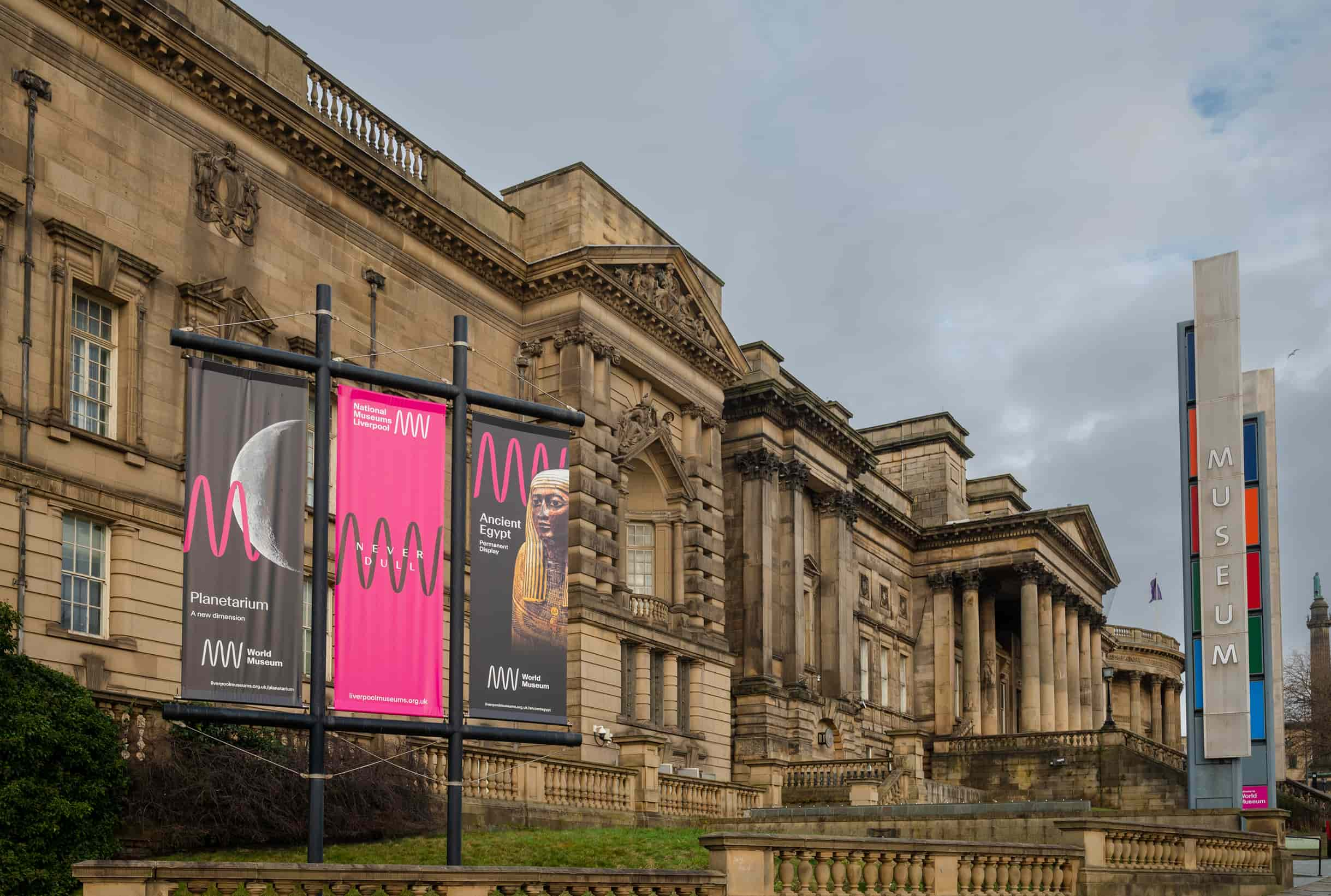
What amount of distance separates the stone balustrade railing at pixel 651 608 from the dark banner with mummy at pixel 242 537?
2717 cm

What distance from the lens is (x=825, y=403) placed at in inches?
2366

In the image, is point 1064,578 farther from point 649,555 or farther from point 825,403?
point 649,555

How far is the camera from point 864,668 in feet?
224

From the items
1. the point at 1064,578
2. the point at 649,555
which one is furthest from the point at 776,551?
the point at 1064,578

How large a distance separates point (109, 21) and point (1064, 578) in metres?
59.8

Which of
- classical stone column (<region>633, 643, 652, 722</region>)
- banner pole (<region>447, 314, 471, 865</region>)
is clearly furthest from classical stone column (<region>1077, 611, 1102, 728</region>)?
banner pole (<region>447, 314, 471, 865</region>)

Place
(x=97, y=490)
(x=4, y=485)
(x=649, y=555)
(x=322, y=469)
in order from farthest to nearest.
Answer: (x=649, y=555) → (x=97, y=490) → (x=4, y=485) → (x=322, y=469)

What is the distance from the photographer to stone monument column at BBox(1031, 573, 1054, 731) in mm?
73875

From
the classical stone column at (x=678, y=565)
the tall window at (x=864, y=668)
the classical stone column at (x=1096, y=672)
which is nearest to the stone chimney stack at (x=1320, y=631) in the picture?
the classical stone column at (x=1096, y=672)

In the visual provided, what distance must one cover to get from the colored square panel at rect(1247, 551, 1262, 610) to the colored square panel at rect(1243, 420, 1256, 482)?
1666 mm

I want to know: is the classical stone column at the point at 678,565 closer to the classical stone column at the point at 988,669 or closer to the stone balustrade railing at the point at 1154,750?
the stone balustrade railing at the point at 1154,750

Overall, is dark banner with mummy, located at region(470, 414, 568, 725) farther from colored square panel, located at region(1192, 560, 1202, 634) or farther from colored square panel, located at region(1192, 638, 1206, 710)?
colored square panel, located at region(1192, 560, 1202, 634)

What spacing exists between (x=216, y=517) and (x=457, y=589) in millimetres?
2761

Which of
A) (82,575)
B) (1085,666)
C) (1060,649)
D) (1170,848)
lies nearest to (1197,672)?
(1170,848)
